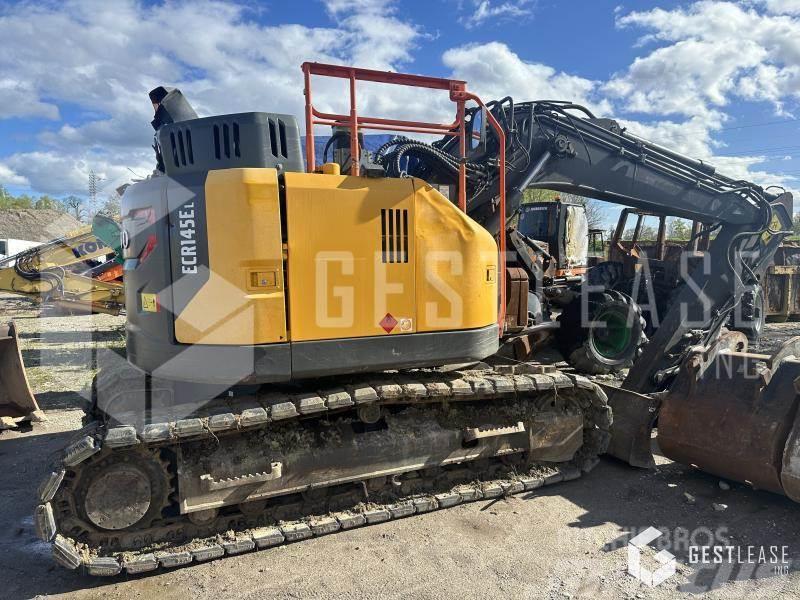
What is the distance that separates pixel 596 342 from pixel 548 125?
3449mm

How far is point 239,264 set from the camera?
3619mm

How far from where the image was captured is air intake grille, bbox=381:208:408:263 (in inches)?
156

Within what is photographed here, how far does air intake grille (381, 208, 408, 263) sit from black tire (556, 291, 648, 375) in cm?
477

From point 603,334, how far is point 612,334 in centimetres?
13

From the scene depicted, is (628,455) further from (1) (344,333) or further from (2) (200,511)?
(2) (200,511)

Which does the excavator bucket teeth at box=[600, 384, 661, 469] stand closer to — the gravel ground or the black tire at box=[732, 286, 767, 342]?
the gravel ground

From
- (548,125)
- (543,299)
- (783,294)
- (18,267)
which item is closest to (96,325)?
(18,267)

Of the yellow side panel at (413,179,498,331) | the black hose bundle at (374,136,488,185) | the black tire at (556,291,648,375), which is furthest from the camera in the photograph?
the black tire at (556,291,648,375)

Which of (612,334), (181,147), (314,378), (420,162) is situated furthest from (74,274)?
(612,334)

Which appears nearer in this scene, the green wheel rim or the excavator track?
the excavator track

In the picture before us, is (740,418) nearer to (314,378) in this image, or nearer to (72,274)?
(314,378)

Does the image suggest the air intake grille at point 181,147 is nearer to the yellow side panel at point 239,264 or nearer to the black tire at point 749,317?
the yellow side panel at point 239,264

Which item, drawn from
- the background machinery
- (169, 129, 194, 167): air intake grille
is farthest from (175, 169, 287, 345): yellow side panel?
the background machinery

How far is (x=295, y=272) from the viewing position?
3.74m
